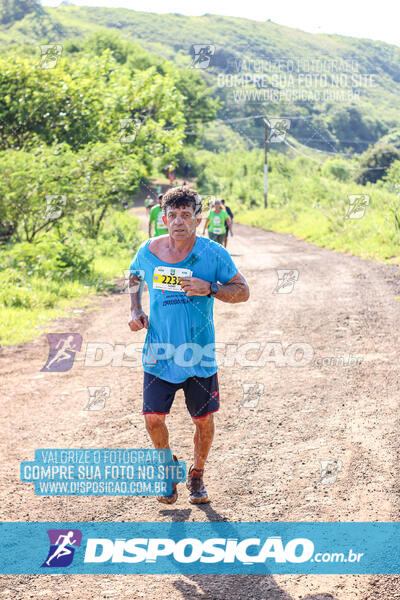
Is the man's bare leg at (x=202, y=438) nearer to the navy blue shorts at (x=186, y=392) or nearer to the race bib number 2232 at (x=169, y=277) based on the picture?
the navy blue shorts at (x=186, y=392)

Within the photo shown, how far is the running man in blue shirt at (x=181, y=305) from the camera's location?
409 centimetres

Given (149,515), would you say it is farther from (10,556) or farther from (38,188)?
(38,188)

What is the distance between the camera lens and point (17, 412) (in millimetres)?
6512

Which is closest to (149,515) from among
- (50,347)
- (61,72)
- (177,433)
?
(177,433)

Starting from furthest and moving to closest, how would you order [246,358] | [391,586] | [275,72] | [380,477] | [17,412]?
[275,72]
[246,358]
[17,412]
[380,477]
[391,586]

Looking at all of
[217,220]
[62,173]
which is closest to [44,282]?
[62,173]

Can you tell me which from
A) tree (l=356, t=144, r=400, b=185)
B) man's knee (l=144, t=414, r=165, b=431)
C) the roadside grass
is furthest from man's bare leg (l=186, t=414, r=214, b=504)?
tree (l=356, t=144, r=400, b=185)

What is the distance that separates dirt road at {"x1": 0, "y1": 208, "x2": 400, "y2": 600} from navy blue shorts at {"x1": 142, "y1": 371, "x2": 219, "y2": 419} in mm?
724

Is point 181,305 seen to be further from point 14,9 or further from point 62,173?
point 14,9

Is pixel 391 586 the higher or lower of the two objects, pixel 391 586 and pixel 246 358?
the higher

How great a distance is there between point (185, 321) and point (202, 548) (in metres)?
1.40

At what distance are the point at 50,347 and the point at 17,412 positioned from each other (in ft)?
9.09

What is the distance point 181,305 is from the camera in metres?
4.11

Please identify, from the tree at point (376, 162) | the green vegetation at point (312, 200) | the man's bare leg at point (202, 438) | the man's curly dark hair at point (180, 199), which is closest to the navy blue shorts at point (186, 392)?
the man's bare leg at point (202, 438)
